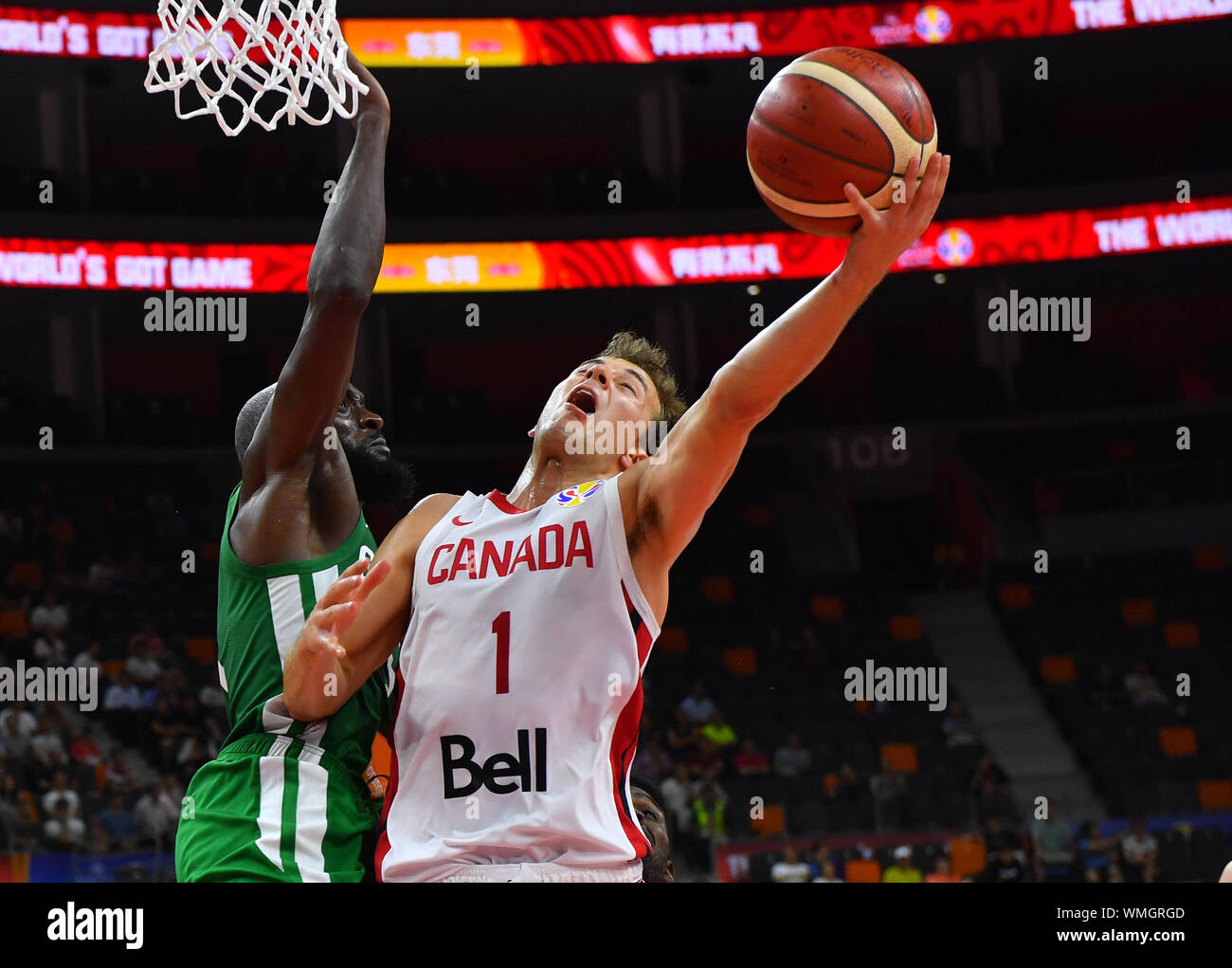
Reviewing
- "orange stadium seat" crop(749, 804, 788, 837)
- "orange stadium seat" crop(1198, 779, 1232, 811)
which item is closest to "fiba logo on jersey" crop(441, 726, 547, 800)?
"orange stadium seat" crop(749, 804, 788, 837)

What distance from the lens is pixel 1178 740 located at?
39.7ft

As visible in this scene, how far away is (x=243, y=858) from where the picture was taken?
291 cm

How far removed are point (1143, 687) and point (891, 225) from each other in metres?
11.4

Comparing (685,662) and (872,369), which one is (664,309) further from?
(685,662)

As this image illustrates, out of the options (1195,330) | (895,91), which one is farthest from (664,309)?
(895,91)

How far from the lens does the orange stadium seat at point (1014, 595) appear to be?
1471 centimetres

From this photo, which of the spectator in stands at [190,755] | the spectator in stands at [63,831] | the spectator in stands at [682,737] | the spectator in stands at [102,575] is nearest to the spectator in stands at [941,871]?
the spectator in stands at [682,737]

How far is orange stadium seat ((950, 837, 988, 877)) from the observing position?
9.97 metres

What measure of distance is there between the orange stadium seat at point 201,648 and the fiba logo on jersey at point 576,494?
406 inches

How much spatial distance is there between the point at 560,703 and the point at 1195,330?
16.3m

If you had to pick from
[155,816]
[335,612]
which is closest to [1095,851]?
[155,816]

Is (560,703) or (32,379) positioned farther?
(32,379)

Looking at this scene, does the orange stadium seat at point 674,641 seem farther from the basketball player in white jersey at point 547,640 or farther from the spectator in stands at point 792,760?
the basketball player in white jersey at point 547,640
